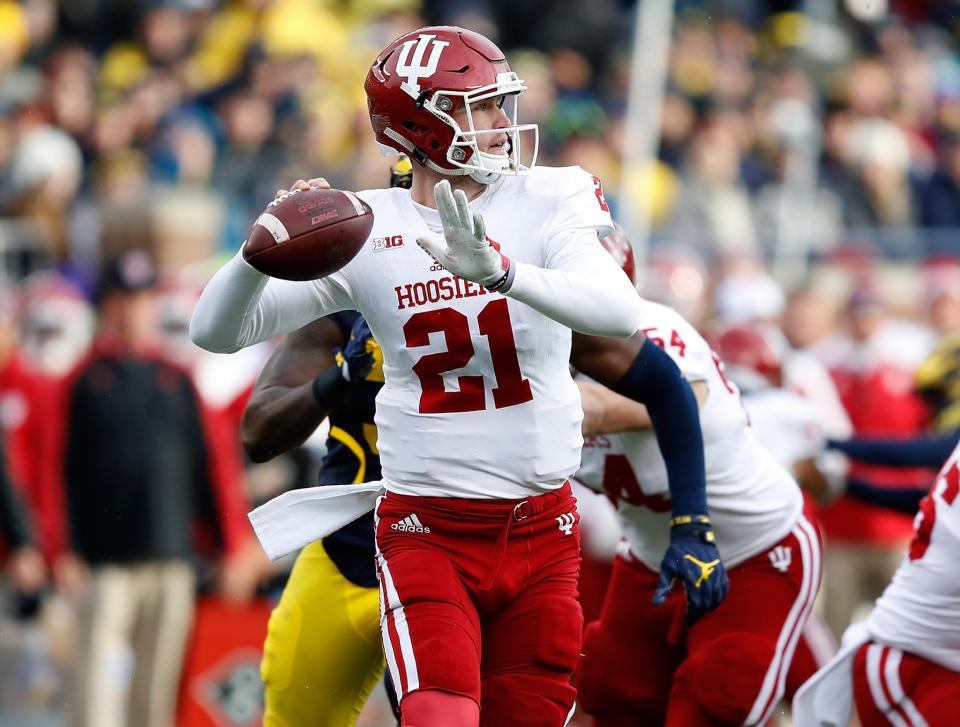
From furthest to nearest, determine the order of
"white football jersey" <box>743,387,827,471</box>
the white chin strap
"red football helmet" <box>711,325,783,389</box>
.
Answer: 1. "white football jersey" <box>743,387,827,471</box>
2. "red football helmet" <box>711,325,783,389</box>
3. the white chin strap

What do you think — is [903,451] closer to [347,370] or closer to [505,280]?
[347,370]

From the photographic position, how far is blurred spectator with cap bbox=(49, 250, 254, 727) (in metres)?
8.62

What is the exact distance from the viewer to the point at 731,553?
5293mm

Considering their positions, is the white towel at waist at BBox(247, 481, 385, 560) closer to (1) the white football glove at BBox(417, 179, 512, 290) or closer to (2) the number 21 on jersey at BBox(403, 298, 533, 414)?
(2) the number 21 on jersey at BBox(403, 298, 533, 414)

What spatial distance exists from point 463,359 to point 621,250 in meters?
0.90

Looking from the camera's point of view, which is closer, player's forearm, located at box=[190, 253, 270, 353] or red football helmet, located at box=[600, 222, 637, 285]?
player's forearm, located at box=[190, 253, 270, 353]

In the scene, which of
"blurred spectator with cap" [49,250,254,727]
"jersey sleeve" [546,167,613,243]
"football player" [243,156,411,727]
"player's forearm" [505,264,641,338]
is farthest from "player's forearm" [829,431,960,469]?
"blurred spectator with cap" [49,250,254,727]

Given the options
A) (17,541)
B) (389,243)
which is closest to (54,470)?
(17,541)

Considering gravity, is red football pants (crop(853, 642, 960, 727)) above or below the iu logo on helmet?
below

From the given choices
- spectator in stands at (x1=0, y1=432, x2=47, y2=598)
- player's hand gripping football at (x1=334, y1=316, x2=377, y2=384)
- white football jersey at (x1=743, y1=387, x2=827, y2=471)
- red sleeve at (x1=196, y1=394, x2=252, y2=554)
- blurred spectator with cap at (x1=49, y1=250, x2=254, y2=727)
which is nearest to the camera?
player's hand gripping football at (x1=334, y1=316, x2=377, y2=384)

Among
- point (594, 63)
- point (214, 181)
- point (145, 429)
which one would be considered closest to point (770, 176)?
point (594, 63)

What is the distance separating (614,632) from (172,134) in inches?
280

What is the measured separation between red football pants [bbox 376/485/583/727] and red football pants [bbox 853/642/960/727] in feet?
3.60

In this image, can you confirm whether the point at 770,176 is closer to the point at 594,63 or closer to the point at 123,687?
the point at 594,63
